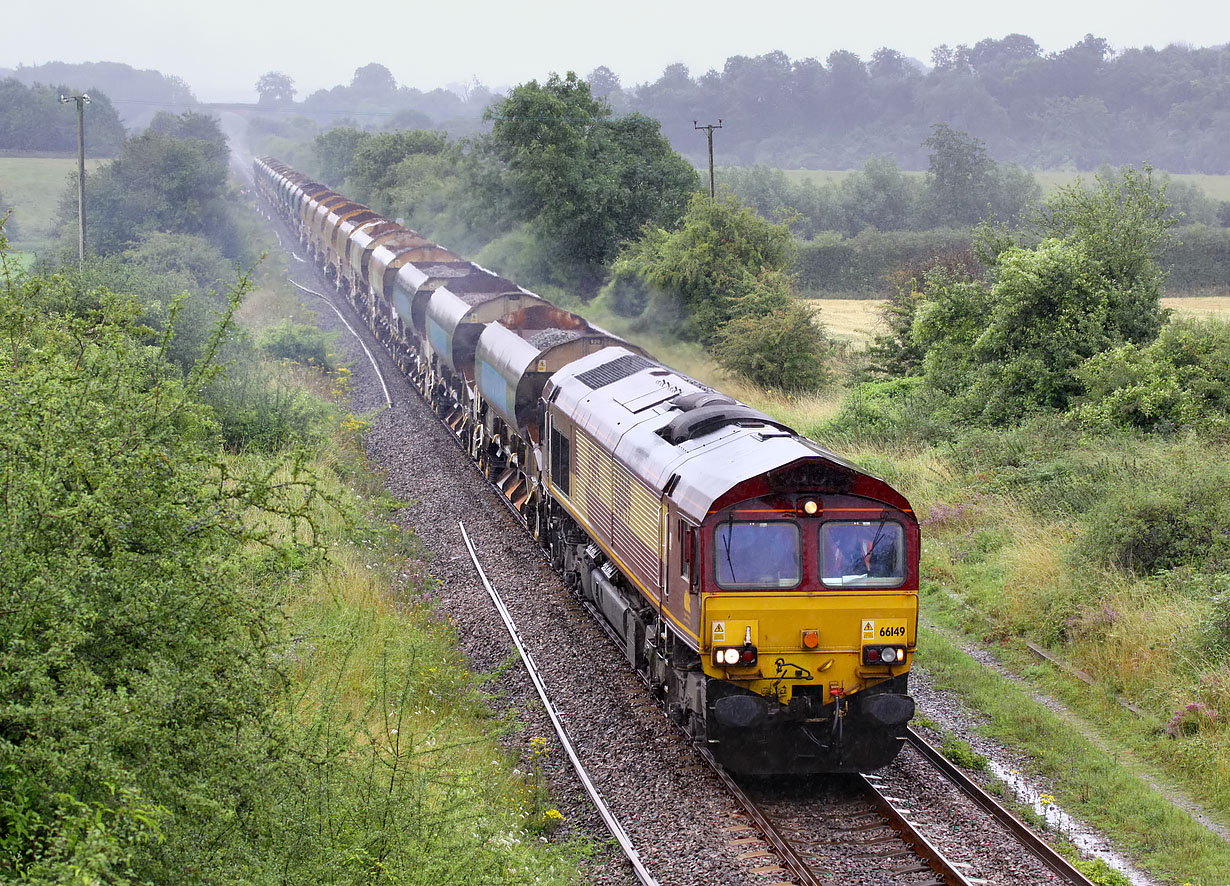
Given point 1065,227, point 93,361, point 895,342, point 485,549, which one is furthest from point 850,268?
point 93,361

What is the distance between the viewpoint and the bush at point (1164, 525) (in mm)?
14219

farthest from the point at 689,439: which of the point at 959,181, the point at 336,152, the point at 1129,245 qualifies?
the point at 336,152

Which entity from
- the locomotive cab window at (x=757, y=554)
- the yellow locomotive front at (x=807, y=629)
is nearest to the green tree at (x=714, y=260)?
the yellow locomotive front at (x=807, y=629)

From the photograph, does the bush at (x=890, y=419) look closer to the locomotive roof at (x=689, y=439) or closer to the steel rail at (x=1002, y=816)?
the locomotive roof at (x=689, y=439)

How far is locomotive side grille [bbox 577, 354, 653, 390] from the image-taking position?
1527cm


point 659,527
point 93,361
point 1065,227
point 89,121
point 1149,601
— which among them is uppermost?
point 89,121

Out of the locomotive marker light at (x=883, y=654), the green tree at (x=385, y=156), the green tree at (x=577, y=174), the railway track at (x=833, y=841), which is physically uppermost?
the green tree at (x=385, y=156)

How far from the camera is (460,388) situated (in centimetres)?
2530

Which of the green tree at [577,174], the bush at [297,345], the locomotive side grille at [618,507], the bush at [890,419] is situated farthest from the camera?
the green tree at [577,174]

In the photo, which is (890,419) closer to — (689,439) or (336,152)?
(689,439)

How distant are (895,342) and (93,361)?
24433 mm

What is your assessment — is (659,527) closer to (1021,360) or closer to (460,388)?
(1021,360)

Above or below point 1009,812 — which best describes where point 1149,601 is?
above

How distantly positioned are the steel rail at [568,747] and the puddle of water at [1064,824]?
3.80 meters
